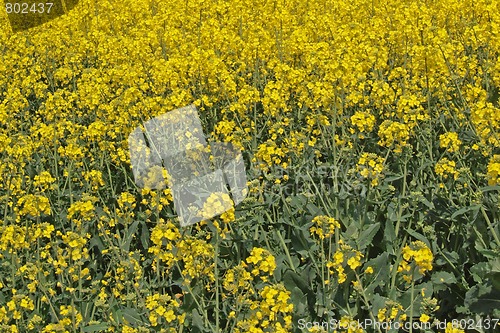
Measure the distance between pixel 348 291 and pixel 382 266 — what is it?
0.78 feet

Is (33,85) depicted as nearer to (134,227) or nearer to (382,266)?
(134,227)

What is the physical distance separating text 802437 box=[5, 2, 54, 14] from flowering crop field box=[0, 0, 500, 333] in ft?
13.7

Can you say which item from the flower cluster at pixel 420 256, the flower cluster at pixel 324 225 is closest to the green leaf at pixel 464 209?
the flower cluster at pixel 324 225

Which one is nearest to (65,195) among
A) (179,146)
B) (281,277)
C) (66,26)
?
(179,146)

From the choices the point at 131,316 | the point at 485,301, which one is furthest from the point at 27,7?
the point at 485,301

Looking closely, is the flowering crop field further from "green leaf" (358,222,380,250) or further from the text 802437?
the text 802437

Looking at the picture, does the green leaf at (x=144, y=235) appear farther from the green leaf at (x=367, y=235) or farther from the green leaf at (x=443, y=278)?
the green leaf at (x=443, y=278)

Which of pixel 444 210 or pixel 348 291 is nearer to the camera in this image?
pixel 348 291

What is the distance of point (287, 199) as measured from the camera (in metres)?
3.60

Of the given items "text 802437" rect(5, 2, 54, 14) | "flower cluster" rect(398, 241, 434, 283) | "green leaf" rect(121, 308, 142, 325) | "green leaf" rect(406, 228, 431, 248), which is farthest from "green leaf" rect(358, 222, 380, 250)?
"text 802437" rect(5, 2, 54, 14)

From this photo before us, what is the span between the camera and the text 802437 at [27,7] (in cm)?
1036

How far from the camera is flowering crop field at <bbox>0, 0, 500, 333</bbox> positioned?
3.00m

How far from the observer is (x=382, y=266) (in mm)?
3297

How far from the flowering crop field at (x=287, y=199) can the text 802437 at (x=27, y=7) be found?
419cm
